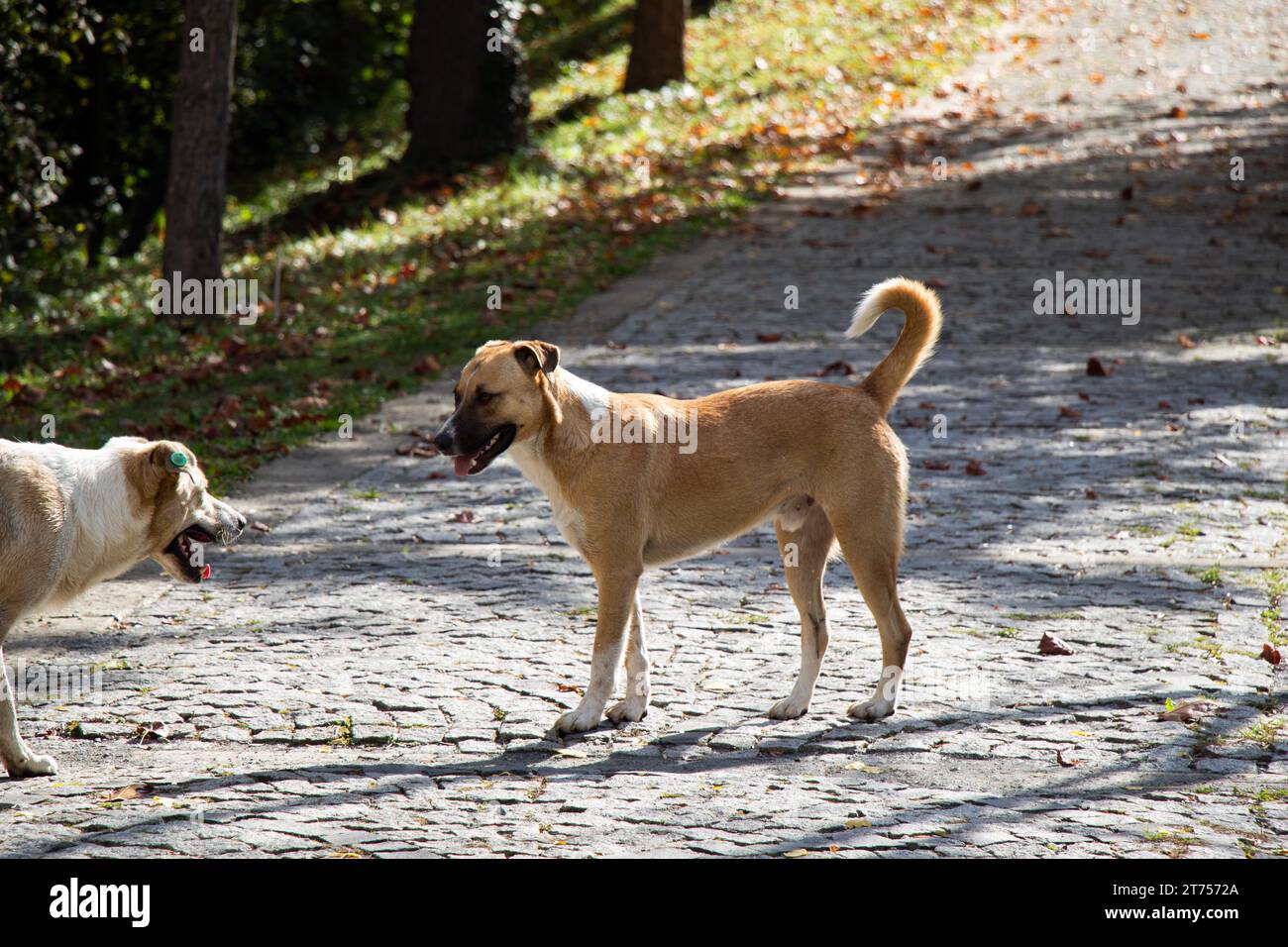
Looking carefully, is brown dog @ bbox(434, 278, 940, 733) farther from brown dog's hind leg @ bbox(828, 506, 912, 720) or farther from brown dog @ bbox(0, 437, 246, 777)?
brown dog @ bbox(0, 437, 246, 777)

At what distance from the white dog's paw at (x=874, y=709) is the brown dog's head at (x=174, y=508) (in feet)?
9.57

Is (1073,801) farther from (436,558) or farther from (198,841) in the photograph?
(436,558)

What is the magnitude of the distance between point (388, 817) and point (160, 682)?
74.9 inches

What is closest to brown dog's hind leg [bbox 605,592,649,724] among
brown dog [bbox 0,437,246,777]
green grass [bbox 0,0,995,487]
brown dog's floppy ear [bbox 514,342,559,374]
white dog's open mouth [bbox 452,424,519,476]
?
white dog's open mouth [bbox 452,424,519,476]

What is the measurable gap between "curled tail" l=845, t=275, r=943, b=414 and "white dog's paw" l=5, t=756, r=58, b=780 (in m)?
3.75

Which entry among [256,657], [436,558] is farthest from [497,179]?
[256,657]

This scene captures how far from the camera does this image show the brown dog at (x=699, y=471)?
5723 mm

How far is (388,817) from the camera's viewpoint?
487cm

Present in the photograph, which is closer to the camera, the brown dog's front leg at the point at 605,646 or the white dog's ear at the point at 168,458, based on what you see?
the white dog's ear at the point at 168,458

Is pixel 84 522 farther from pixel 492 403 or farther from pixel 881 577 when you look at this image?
pixel 881 577

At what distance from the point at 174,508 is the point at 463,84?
46.1 feet

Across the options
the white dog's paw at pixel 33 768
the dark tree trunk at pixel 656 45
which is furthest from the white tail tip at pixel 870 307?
the dark tree trunk at pixel 656 45

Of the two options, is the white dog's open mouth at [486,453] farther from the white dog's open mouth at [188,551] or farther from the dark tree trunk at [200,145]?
the dark tree trunk at [200,145]

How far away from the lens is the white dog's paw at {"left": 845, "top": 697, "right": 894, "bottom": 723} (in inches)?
233
